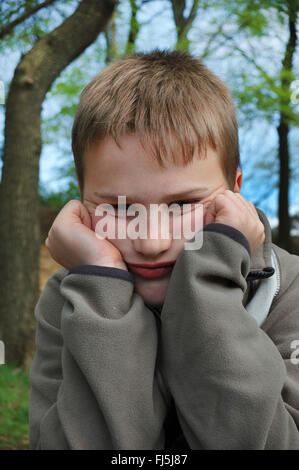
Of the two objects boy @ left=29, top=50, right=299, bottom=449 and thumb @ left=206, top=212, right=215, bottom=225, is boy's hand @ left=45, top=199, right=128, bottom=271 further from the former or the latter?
thumb @ left=206, top=212, right=215, bottom=225

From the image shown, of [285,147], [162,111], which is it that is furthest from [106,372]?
[285,147]

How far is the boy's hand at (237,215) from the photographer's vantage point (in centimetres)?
155

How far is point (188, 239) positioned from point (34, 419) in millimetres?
822

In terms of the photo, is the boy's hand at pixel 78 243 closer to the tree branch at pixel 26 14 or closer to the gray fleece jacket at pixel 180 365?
the gray fleece jacket at pixel 180 365

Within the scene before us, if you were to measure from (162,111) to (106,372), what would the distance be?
856mm

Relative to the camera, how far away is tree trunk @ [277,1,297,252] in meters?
5.49

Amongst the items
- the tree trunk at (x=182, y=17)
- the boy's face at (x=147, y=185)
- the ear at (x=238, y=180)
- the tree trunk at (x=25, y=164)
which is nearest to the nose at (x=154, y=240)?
the boy's face at (x=147, y=185)

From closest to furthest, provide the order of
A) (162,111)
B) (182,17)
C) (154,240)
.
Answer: (154,240), (162,111), (182,17)

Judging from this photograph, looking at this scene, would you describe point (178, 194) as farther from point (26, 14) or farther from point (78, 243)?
point (26, 14)

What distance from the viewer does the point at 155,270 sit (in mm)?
1581

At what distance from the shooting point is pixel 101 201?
1.65 m

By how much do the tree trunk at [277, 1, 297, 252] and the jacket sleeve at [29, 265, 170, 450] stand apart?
4300 millimetres

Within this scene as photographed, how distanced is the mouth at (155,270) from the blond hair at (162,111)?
33 cm
